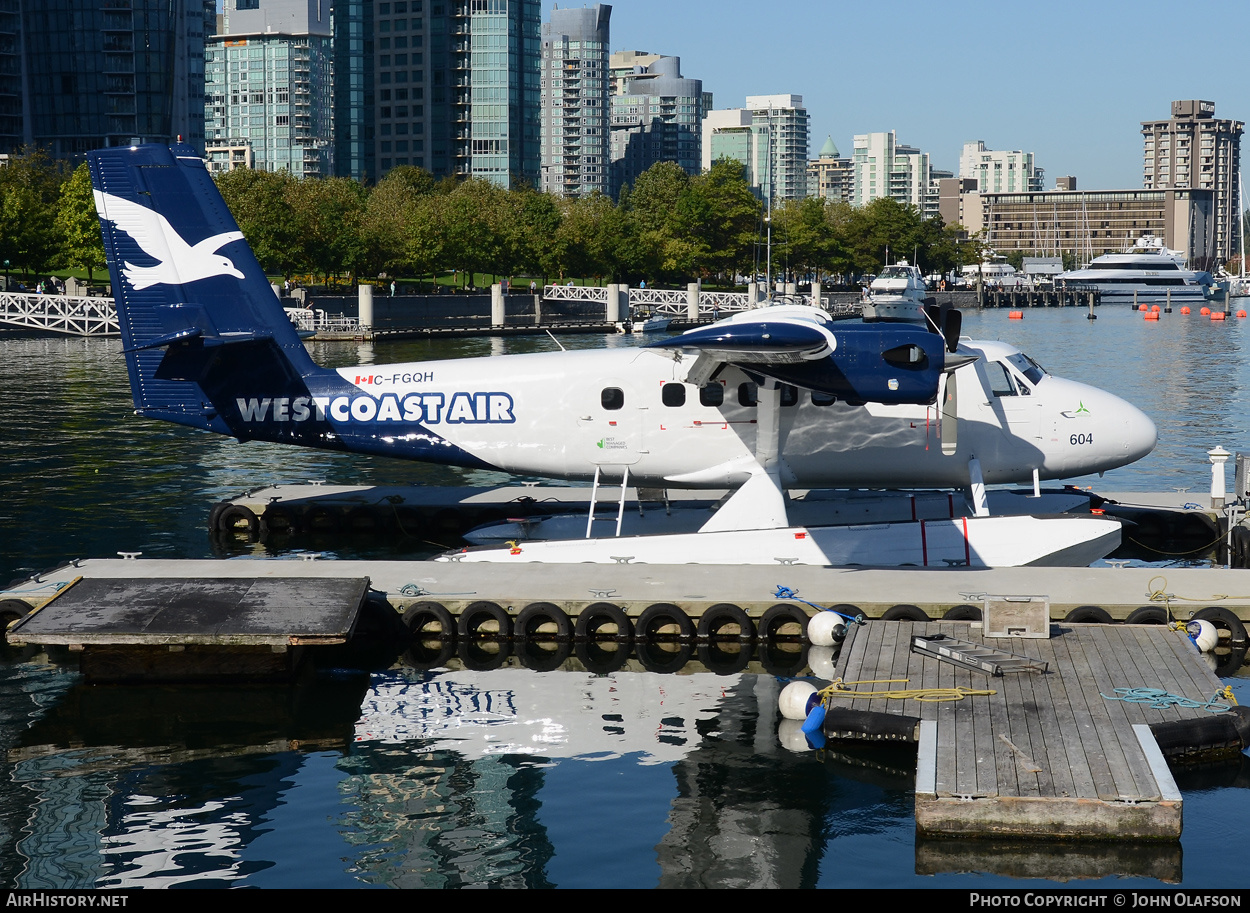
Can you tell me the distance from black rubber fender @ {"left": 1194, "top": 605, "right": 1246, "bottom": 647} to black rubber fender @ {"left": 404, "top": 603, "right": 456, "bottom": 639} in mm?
10157

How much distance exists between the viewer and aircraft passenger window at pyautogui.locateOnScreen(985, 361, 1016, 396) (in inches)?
811

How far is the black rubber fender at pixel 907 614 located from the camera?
17.2m

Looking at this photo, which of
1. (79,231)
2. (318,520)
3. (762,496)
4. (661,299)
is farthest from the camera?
(661,299)

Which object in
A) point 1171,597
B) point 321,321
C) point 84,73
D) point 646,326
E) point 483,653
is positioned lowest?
point 483,653

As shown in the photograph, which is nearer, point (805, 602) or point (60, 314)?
point (805, 602)

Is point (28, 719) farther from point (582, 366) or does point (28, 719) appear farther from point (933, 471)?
point (933, 471)

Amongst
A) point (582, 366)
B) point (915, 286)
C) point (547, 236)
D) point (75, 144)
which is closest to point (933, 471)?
point (582, 366)

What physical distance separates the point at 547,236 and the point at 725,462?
97484 mm

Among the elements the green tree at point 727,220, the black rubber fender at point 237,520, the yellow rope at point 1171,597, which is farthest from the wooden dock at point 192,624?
the green tree at point 727,220

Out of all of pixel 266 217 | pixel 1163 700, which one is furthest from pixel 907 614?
pixel 266 217

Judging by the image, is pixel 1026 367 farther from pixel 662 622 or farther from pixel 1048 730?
pixel 1048 730

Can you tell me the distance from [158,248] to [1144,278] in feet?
516

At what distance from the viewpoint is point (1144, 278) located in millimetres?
158750

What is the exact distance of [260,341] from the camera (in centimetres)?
2069
